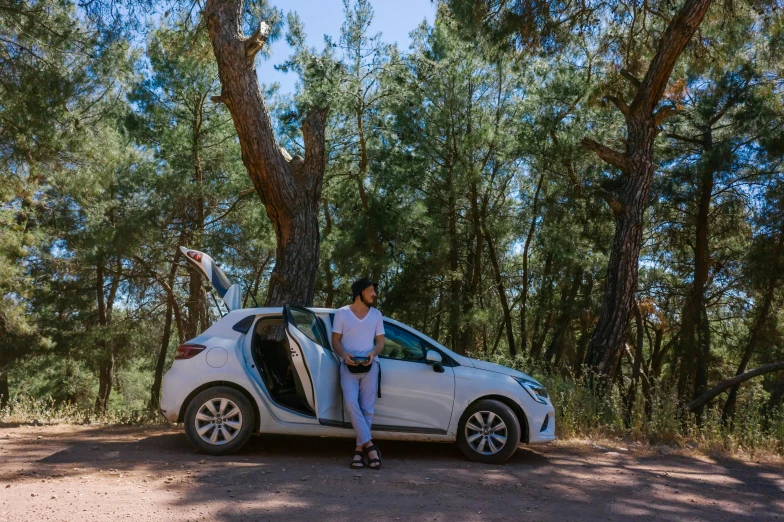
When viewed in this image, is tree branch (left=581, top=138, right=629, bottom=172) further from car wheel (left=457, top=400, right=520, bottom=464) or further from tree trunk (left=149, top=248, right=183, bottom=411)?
tree trunk (left=149, top=248, right=183, bottom=411)

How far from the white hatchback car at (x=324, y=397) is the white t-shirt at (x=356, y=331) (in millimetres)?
385

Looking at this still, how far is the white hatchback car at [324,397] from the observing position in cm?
734

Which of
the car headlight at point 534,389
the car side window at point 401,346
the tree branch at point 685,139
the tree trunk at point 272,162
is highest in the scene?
the tree branch at point 685,139

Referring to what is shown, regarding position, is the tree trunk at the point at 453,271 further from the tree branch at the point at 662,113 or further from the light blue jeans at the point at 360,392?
the light blue jeans at the point at 360,392

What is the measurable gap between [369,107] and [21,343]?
15114 mm

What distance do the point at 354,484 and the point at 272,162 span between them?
6.08 metres

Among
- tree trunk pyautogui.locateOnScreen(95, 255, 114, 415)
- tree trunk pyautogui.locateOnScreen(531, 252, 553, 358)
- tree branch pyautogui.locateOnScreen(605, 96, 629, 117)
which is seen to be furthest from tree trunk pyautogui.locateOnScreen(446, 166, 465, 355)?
tree trunk pyautogui.locateOnScreen(95, 255, 114, 415)

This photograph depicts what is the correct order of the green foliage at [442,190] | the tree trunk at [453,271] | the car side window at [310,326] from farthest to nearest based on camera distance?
the tree trunk at [453,271], the green foliage at [442,190], the car side window at [310,326]

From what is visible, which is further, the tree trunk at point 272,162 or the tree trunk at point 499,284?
the tree trunk at point 499,284

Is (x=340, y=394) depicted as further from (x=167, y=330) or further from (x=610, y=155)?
(x=167, y=330)

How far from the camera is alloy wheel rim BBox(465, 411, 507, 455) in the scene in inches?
293

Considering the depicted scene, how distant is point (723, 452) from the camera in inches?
348

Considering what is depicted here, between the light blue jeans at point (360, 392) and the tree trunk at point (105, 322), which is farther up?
the tree trunk at point (105, 322)

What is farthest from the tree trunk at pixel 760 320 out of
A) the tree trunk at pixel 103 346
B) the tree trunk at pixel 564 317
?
the tree trunk at pixel 103 346
